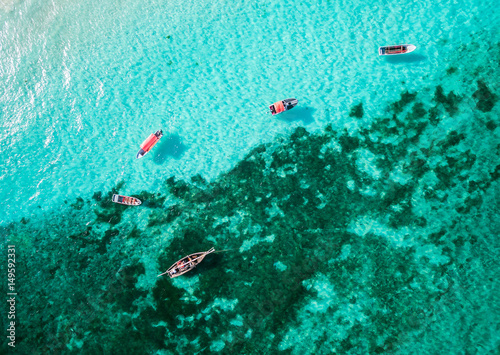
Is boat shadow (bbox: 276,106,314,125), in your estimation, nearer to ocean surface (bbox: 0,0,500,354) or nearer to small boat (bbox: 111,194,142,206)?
ocean surface (bbox: 0,0,500,354)

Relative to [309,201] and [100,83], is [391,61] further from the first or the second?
[100,83]

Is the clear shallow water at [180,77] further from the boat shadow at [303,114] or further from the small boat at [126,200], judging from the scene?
the small boat at [126,200]

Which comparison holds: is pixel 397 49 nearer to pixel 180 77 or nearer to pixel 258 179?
pixel 258 179

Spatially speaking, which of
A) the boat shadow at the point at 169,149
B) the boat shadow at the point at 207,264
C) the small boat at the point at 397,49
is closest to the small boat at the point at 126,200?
the boat shadow at the point at 169,149

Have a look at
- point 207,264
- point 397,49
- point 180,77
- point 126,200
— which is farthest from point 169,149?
point 397,49

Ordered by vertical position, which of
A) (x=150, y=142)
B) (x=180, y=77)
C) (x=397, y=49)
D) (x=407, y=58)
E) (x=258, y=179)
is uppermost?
(x=180, y=77)

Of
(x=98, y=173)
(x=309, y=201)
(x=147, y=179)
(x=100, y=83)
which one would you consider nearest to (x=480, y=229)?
(x=309, y=201)

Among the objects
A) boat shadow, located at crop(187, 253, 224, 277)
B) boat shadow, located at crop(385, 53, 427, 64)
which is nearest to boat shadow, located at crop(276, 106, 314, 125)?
boat shadow, located at crop(385, 53, 427, 64)
